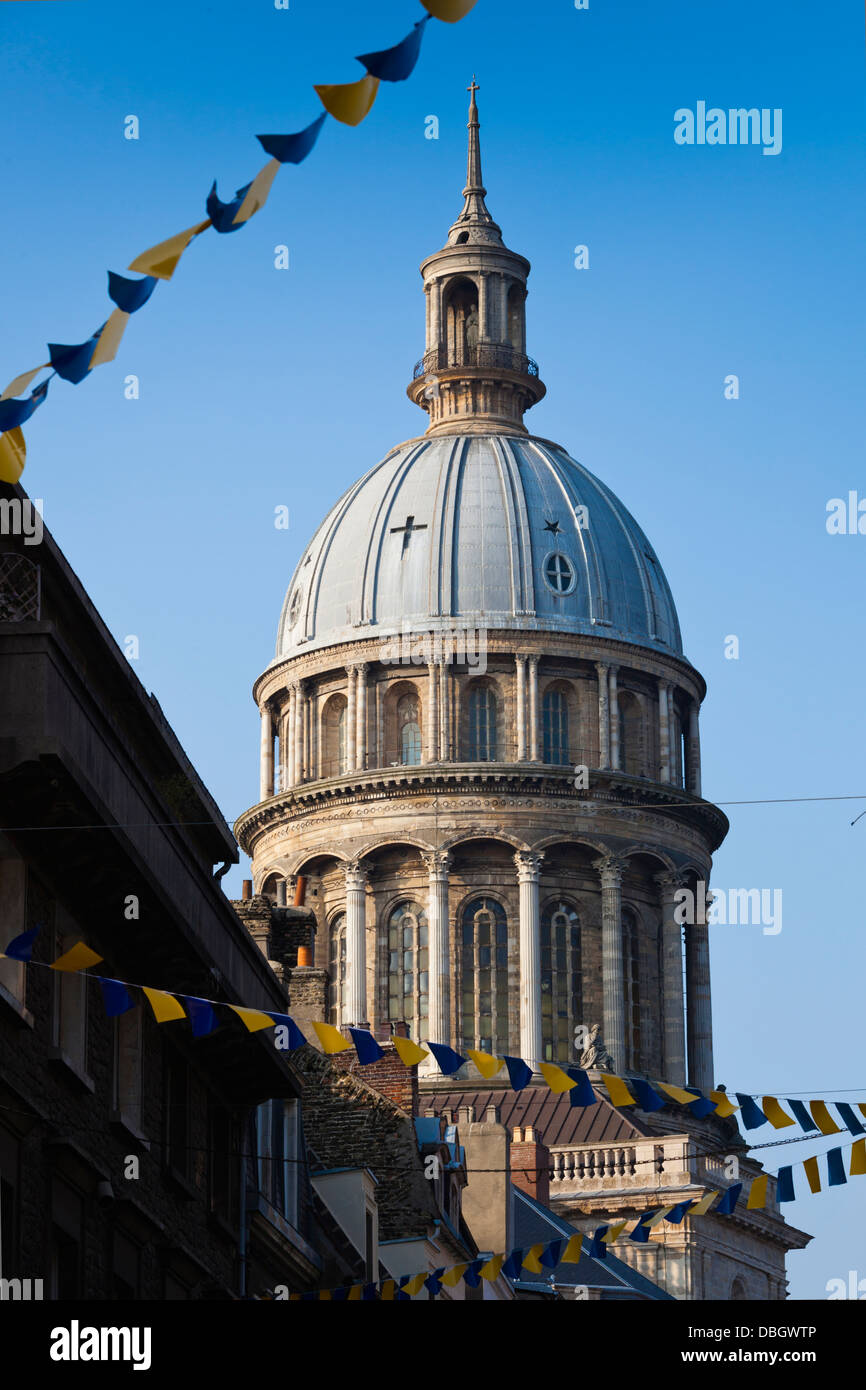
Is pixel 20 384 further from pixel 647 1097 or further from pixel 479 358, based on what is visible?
pixel 479 358

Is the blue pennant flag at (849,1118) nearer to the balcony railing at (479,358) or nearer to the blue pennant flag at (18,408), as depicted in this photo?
the blue pennant flag at (18,408)

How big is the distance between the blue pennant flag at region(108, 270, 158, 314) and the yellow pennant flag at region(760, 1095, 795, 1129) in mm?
10691

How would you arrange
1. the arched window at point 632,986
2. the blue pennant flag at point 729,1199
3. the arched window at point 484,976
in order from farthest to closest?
the arched window at point 632,986
the arched window at point 484,976
the blue pennant flag at point 729,1199

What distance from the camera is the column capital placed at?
98688 mm

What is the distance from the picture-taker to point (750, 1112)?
23719mm

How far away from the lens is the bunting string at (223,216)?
43.1ft

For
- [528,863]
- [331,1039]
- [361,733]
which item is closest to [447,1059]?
[331,1039]

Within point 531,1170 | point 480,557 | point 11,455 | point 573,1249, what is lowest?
point 573,1249

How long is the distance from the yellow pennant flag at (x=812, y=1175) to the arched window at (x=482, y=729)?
2958 inches

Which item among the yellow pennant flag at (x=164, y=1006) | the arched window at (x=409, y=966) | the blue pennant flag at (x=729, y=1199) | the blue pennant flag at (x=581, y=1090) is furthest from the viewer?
the arched window at (x=409, y=966)

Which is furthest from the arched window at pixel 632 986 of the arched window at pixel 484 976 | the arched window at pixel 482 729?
the arched window at pixel 482 729

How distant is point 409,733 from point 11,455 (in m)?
86.6
